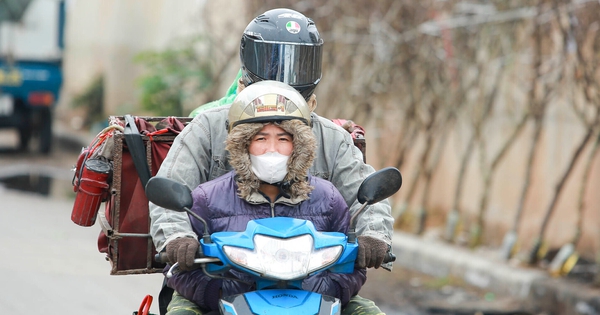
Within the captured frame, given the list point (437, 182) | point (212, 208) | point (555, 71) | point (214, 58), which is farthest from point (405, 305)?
point (214, 58)

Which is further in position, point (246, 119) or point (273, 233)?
point (246, 119)

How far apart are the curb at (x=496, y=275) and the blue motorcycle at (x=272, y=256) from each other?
457cm

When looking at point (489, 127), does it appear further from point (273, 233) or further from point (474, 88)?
point (273, 233)

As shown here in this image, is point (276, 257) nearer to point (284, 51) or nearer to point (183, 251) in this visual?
point (183, 251)

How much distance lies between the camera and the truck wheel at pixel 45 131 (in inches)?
659

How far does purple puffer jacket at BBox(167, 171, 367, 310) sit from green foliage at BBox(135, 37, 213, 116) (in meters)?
10.7

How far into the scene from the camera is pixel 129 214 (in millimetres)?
3967

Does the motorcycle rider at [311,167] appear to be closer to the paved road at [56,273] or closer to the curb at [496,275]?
the paved road at [56,273]

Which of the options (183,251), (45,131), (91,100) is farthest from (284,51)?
(91,100)

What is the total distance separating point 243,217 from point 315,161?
2.09 feet

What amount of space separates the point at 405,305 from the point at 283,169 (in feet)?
15.6

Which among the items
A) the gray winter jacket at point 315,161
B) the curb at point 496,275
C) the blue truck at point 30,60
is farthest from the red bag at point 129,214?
the blue truck at point 30,60

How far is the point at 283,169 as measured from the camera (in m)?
3.20

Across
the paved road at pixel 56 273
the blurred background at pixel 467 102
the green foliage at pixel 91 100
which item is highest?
the blurred background at pixel 467 102
